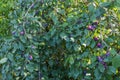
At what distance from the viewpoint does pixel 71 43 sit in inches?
85.1

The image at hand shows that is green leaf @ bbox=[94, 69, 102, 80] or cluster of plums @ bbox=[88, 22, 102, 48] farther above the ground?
cluster of plums @ bbox=[88, 22, 102, 48]

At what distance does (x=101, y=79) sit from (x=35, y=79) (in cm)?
49

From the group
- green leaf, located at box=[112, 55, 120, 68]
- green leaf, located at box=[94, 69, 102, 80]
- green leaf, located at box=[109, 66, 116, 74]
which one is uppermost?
green leaf, located at box=[112, 55, 120, 68]

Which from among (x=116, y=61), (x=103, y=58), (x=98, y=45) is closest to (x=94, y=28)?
(x=98, y=45)

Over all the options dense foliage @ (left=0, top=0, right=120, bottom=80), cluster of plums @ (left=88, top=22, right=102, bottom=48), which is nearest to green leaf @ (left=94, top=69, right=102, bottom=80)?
dense foliage @ (left=0, top=0, right=120, bottom=80)

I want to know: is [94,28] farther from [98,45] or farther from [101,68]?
[101,68]

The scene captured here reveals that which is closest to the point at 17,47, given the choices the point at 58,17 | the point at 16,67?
the point at 16,67

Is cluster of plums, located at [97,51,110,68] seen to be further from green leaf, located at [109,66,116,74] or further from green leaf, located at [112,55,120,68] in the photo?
green leaf, located at [112,55,120,68]

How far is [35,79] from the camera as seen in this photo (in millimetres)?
2256

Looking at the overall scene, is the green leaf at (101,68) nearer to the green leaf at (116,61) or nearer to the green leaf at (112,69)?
the green leaf at (112,69)

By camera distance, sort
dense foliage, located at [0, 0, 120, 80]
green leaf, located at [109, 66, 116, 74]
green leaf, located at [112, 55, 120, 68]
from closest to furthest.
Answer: green leaf, located at [112, 55, 120, 68] < green leaf, located at [109, 66, 116, 74] < dense foliage, located at [0, 0, 120, 80]

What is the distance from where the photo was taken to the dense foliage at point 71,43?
2045 mm

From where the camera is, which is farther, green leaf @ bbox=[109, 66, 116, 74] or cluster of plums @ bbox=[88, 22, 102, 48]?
cluster of plums @ bbox=[88, 22, 102, 48]

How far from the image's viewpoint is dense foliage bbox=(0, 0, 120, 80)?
6.71ft
